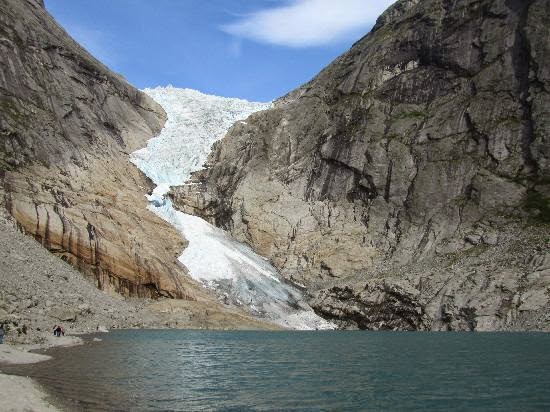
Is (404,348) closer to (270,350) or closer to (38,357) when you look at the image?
(270,350)

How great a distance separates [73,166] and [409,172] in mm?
51484

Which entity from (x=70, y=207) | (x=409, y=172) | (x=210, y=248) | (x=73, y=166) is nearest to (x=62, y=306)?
(x=70, y=207)

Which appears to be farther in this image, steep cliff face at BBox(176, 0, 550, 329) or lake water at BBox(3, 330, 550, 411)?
steep cliff face at BBox(176, 0, 550, 329)

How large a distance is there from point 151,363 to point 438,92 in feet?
273

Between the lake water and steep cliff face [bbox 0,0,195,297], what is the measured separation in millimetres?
26876

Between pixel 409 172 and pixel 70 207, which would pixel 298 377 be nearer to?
pixel 70 207

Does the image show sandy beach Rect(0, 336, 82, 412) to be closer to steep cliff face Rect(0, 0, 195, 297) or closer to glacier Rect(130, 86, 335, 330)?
steep cliff face Rect(0, 0, 195, 297)

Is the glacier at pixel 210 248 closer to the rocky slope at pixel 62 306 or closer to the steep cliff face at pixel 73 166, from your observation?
the steep cliff face at pixel 73 166

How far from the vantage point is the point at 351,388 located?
83.2ft

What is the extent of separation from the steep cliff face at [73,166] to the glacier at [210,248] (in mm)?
3640

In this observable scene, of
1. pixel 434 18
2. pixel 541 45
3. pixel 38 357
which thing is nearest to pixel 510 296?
pixel 541 45

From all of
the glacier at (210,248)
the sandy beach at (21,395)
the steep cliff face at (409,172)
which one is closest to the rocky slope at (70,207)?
the glacier at (210,248)

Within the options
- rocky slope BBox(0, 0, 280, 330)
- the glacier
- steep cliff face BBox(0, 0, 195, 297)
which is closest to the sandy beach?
rocky slope BBox(0, 0, 280, 330)

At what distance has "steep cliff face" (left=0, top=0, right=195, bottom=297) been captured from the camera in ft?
225
